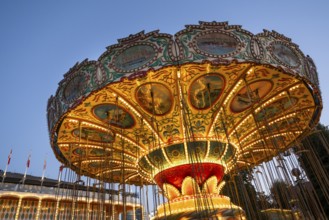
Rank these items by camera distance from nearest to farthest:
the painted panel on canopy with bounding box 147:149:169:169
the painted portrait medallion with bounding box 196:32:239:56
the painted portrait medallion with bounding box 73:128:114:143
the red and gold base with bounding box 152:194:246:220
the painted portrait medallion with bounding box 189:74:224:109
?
1. the painted portrait medallion with bounding box 196:32:239:56
2. the painted portrait medallion with bounding box 189:74:224:109
3. the red and gold base with bounding box 152:194:246:220
4. the painted panel on canopy with bounding box 147:149:169:169
5. the painted portrait medallion with bounding box 73:128:114:143

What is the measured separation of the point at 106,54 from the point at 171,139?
3764 millimetres

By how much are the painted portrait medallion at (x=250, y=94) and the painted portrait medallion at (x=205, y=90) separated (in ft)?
2.43

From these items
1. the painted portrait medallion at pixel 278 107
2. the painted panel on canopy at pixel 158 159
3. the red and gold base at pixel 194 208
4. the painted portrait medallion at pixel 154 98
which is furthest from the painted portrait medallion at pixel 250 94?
the red and gold base at pixel 194 208

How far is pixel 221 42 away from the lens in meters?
6.55

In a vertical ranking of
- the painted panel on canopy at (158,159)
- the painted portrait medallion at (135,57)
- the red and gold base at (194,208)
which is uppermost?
the painted portrait medallion at (135,57)

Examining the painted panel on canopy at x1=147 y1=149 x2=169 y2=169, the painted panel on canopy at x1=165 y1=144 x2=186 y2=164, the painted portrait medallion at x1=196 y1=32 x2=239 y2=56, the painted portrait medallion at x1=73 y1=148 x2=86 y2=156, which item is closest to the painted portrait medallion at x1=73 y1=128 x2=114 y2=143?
the painted portrait medallion at x1=73 y1=148 x2=86 y2=156

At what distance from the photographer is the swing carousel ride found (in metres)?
6.51

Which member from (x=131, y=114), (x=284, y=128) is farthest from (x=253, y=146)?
(x=131, y=114)

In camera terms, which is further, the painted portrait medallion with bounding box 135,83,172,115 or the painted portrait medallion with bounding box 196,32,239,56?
the painted portrait medallion with bounding box 135,83,172,115

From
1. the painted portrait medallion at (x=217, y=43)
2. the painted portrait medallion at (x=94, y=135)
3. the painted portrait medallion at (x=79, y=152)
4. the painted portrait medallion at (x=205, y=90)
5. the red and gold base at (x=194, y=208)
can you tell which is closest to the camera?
the painted portrait medallion at (x=217, y=43)

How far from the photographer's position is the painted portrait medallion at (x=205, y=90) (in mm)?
7367

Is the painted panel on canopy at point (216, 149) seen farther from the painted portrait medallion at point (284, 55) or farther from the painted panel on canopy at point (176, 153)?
the painted portrait medallion at point (284, 55)

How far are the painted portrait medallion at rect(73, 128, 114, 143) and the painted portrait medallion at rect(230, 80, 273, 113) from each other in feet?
14.5

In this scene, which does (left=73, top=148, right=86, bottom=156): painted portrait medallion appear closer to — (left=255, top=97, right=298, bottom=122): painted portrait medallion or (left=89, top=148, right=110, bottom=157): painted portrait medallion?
(left=89, top=148, right=110, bottom=157): painted portrait medallion
